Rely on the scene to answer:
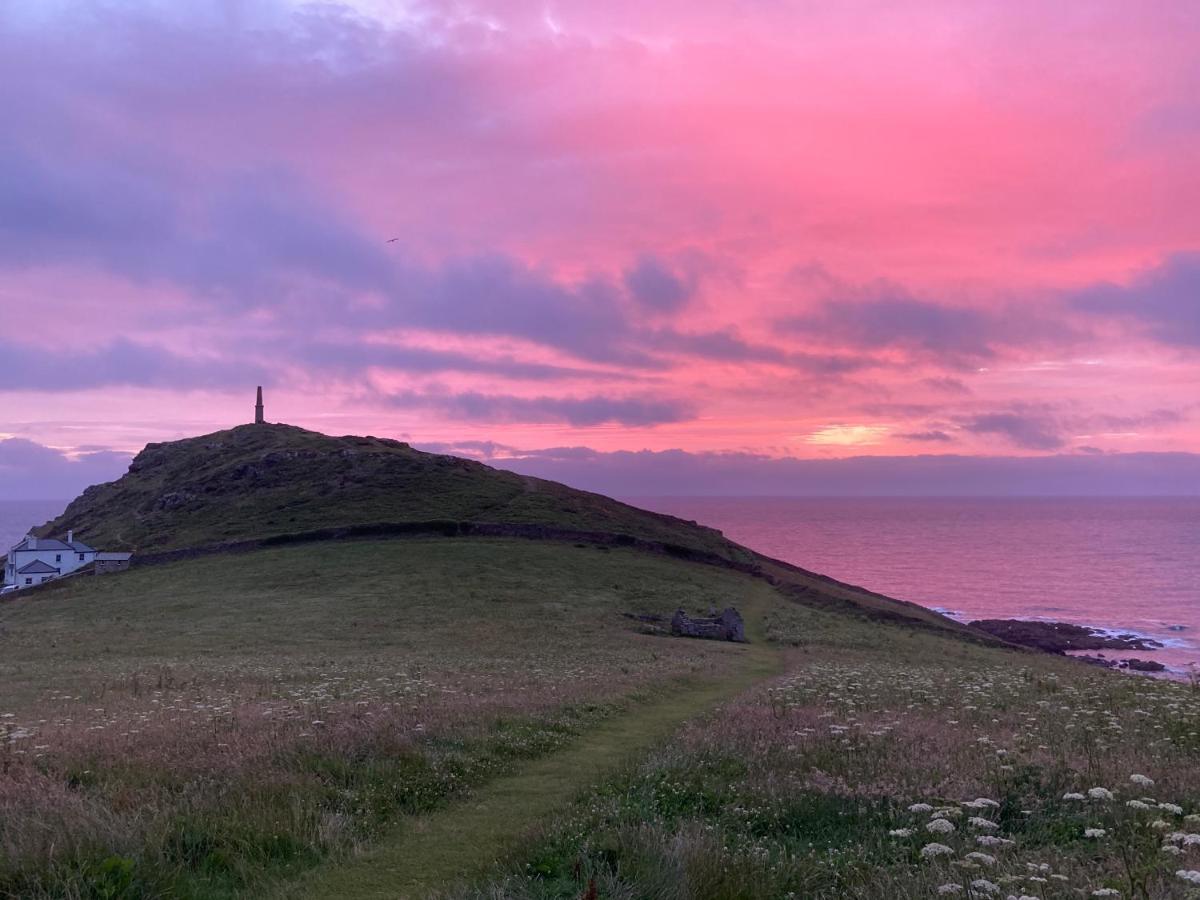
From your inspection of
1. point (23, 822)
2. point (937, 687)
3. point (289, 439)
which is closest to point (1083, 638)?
point (937, 687)

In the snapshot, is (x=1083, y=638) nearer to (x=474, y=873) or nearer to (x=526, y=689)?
(x=526, y=689)

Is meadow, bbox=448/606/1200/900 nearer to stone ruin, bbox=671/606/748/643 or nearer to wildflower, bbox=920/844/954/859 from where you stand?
wildflower, bbox=920/844/954/859

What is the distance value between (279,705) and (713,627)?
32.3 metres

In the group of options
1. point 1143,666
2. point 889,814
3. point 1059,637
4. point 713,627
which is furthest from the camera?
point 1059,637

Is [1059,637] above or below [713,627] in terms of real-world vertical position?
below

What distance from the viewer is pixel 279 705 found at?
61.3 feet

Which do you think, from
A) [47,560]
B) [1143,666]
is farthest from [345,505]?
[1143,666]

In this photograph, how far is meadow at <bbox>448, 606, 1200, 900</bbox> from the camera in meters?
6.88

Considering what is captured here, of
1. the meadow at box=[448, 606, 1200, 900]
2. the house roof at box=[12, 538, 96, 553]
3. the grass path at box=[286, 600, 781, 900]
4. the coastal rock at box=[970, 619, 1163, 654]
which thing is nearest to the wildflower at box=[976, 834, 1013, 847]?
the meadow at box=[448, 606, 1200, 900]

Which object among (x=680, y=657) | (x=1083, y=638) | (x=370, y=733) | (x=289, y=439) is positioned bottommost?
(x=1083, y=638)

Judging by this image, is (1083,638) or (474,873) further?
(1083,638)

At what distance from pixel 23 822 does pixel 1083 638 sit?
93526 mm

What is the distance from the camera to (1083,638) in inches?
3307

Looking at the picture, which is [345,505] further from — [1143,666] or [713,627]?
[1143,666]
